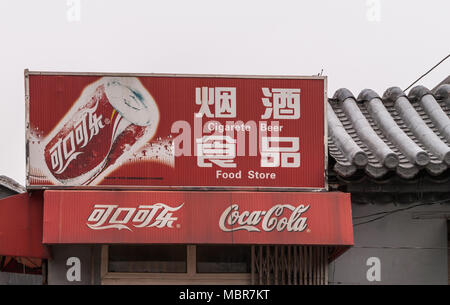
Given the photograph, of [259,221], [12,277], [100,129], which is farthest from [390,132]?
[12,277]

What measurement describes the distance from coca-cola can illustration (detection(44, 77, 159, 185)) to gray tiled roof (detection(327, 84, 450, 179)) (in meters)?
2.90

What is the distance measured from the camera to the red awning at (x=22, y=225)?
11594mm

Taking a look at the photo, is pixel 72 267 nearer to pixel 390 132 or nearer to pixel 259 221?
pixel 259 221

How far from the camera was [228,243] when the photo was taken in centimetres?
1134

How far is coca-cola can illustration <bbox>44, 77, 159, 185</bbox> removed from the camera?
37.9 ft

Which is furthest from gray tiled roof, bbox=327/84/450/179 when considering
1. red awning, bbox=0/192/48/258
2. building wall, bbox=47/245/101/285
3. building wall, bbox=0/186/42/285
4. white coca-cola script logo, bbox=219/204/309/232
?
building wall, bbox=0/186/42/285

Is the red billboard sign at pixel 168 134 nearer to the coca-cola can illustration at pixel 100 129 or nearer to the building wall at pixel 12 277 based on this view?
the coca-cola can illustration at pixel 100 129

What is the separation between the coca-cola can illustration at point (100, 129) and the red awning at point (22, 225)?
2.08 ft

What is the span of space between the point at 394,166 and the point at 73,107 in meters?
4.66

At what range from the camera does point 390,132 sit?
12.4m

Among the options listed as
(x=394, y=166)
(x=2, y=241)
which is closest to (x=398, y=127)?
(x=394, y=166)

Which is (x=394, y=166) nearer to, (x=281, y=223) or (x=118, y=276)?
(x=281, y=223)

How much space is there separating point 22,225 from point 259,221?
135 inches

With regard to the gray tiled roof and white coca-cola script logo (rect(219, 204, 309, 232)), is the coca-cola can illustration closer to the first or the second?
white coca-cola script logo (rect(219, 204, 309, 232))
